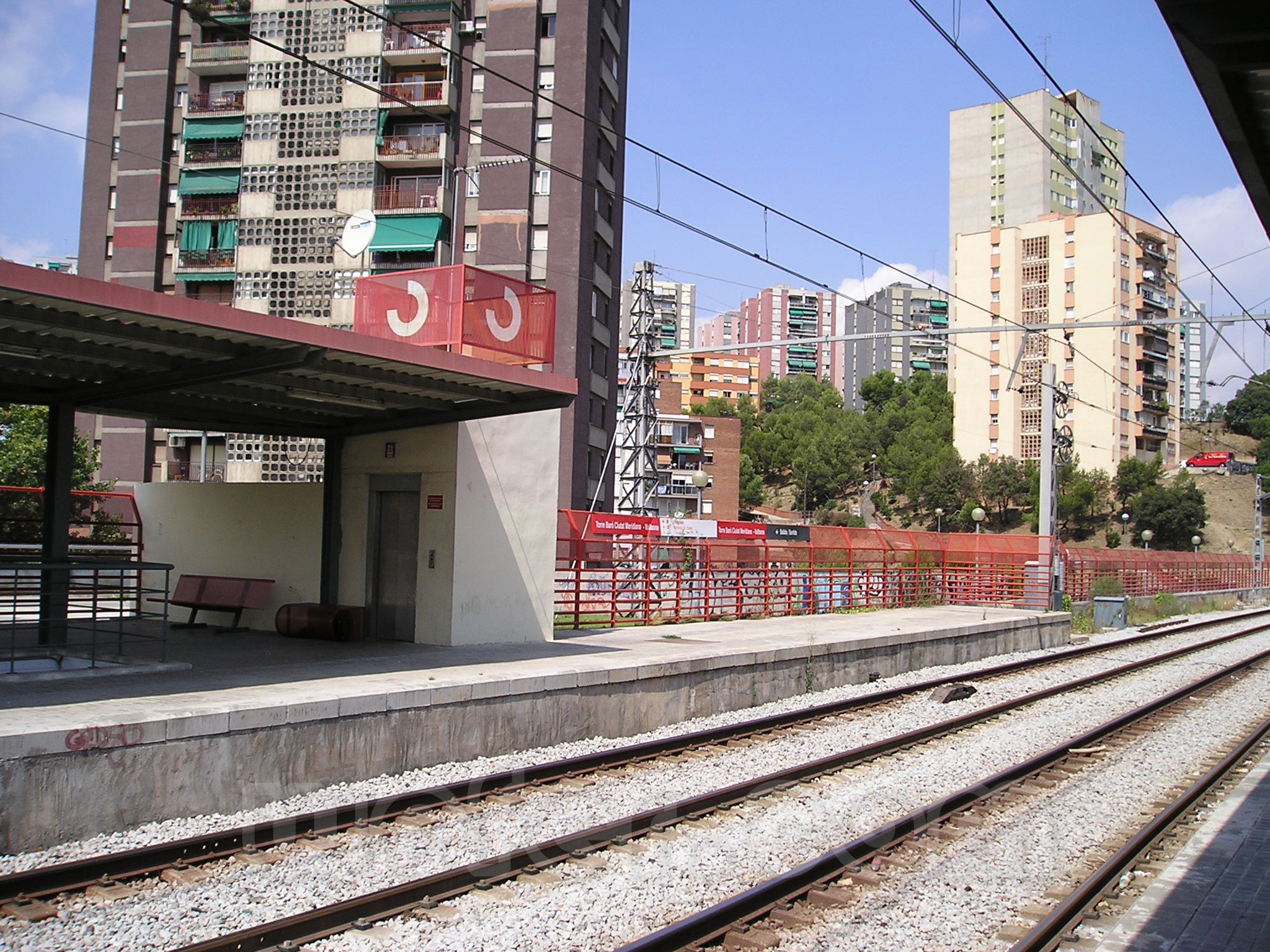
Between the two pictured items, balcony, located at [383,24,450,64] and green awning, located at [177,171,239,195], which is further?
green awning, located at [177,171,239,195]

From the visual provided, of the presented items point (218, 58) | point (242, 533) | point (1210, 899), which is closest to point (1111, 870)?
point (1210, 899)

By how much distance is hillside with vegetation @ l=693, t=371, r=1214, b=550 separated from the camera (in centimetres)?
8194

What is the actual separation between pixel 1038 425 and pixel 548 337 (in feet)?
266

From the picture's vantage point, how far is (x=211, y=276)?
50500mm

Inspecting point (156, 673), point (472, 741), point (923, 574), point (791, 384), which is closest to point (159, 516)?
point (156, 673)

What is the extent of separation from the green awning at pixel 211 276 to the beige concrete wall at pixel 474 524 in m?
39.8

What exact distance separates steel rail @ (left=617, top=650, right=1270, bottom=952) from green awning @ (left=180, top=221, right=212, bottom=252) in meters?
48.8

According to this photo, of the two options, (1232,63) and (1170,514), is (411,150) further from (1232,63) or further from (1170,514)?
(1170,514)

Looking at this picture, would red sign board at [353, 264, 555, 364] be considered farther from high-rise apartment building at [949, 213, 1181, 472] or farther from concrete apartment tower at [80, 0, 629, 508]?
high-rise apartment building at [949, 213, 1181, 472]

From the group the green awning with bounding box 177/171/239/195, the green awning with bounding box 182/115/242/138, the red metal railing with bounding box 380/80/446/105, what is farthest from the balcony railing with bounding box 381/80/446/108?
the green awning with bounding box 177/171/239/195

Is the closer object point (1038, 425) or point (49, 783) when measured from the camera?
point (49, 783)

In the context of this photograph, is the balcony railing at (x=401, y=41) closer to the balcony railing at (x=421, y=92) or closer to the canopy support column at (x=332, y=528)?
the balcony railing at (x=421, y=92)

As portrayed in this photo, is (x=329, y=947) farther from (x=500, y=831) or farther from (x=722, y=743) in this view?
(x=722, y=743)

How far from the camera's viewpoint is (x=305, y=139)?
49781 millimetres
